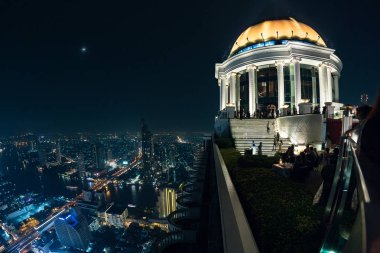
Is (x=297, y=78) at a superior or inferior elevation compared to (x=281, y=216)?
superior

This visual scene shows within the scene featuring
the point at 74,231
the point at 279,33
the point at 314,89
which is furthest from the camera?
the point at 74,231

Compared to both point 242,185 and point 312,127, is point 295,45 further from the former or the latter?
point 242,185

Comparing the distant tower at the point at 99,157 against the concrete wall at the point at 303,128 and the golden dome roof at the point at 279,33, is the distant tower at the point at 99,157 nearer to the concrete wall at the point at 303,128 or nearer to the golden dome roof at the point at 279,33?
the golden dome roof at the point at 279,33

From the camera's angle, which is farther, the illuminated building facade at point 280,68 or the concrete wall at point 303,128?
the illuminated building facade at point 280,68

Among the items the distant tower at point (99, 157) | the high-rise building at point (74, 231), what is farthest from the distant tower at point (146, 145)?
the high-rise building at point (74, 231)

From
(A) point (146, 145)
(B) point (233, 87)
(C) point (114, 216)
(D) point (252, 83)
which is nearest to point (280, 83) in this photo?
(D) point (252, 83)

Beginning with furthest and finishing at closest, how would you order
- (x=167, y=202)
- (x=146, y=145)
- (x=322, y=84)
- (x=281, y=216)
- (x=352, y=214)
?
(x=146, y=145), (x=167, y=202), (x=322, y=84), (x=281, y=216), (x=352, y=214)

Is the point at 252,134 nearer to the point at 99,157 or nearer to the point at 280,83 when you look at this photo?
the point at 280,83
